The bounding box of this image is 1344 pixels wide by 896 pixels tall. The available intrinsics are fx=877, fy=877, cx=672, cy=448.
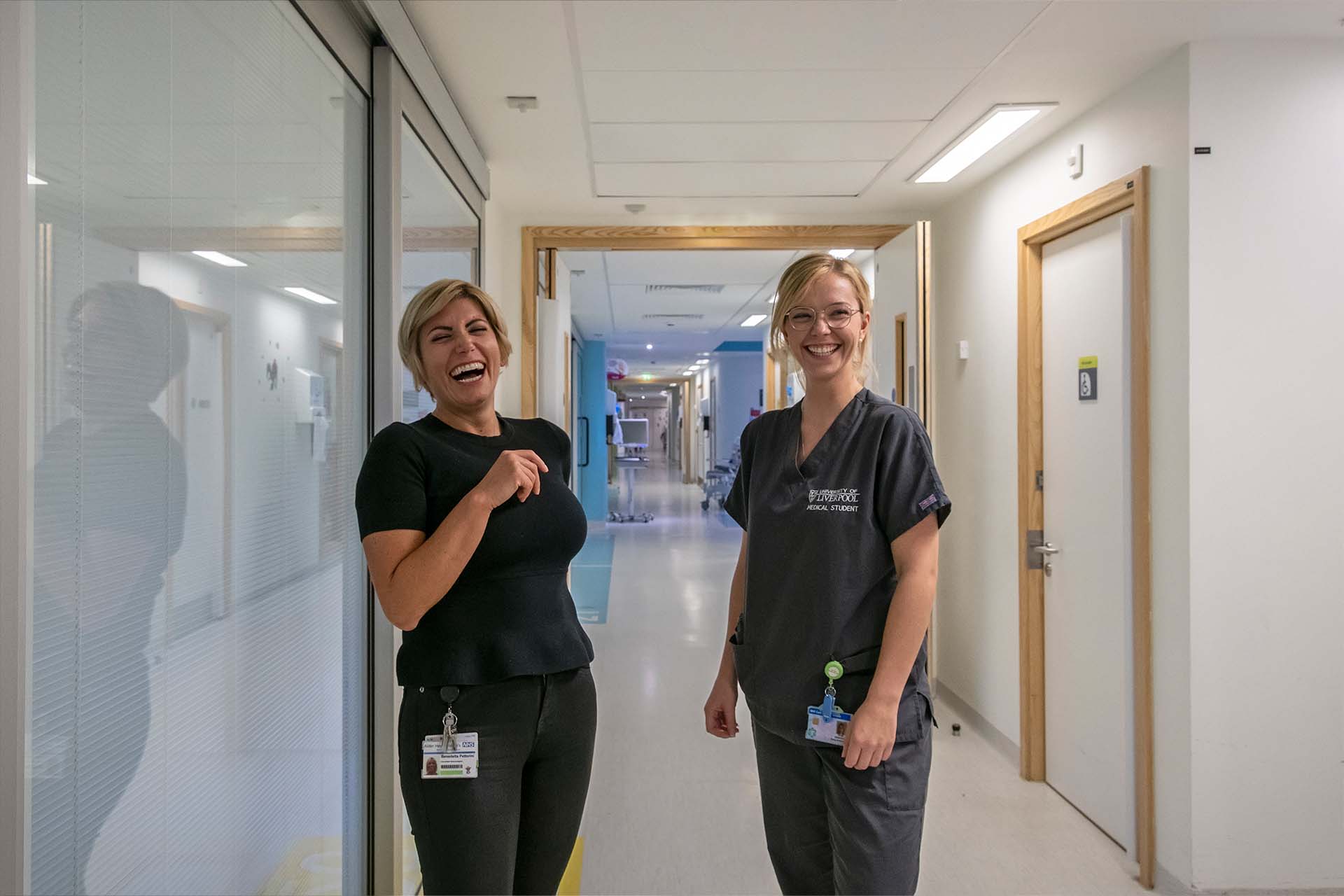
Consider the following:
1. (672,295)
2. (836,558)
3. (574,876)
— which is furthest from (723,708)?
(672,295)

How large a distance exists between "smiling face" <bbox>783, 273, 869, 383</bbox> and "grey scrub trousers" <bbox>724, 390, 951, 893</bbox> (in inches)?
3.3

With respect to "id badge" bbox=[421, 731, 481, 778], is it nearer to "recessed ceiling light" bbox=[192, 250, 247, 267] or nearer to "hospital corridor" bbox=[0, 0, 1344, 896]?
"hospital corridor" bbox=[0, 0, 1344, 896]

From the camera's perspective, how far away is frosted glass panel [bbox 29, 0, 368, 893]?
112 centimetres

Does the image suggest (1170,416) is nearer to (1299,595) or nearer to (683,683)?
(1299,595)

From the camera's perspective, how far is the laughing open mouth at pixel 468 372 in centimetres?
148

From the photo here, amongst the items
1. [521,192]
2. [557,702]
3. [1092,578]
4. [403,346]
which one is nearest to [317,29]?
[403,346]

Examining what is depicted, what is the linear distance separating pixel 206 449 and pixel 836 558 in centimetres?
107

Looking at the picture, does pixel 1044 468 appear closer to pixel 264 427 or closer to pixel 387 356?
pixel 387 356

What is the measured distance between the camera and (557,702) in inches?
57.9

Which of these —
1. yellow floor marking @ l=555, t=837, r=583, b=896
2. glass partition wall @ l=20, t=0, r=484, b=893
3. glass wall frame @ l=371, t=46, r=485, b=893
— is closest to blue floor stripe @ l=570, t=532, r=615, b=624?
yellow floor marking @ l=555, t=837, r=583, b=896

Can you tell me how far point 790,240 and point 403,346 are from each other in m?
3.75

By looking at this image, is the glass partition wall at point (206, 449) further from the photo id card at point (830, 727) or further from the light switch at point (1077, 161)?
the light switch at point (1077, 161)

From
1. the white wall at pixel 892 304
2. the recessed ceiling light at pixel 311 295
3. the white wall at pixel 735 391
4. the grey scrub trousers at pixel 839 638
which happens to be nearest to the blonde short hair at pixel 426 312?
the recessed ceiling light at pixel 311 295

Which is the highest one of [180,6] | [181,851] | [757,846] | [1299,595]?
[180,6]
